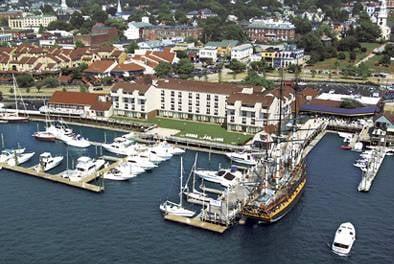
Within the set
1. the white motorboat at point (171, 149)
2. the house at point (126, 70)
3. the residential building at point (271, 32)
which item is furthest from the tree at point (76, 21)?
the white motorboat at point (171, 149)

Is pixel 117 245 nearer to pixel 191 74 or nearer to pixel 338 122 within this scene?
pixel 338 122

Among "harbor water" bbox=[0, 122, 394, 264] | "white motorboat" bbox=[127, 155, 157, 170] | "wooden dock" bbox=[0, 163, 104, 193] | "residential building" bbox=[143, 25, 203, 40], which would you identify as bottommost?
"harbor water" bbox=[0, 122, 394, 264]

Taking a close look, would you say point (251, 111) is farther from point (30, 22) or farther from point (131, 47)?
point (30, 22)

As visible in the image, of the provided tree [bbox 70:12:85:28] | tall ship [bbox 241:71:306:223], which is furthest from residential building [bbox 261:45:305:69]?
tree [bbox 70:12:85:28]

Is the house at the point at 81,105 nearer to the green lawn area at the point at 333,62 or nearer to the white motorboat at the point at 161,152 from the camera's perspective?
the white motorboat at the point at 161,152

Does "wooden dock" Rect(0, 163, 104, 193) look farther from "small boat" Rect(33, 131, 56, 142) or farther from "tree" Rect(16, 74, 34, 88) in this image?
"tree" Rect(16, 74, 34, 88)

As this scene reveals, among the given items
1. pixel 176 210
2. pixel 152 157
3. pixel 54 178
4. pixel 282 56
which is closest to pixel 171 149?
pixel 152 157
